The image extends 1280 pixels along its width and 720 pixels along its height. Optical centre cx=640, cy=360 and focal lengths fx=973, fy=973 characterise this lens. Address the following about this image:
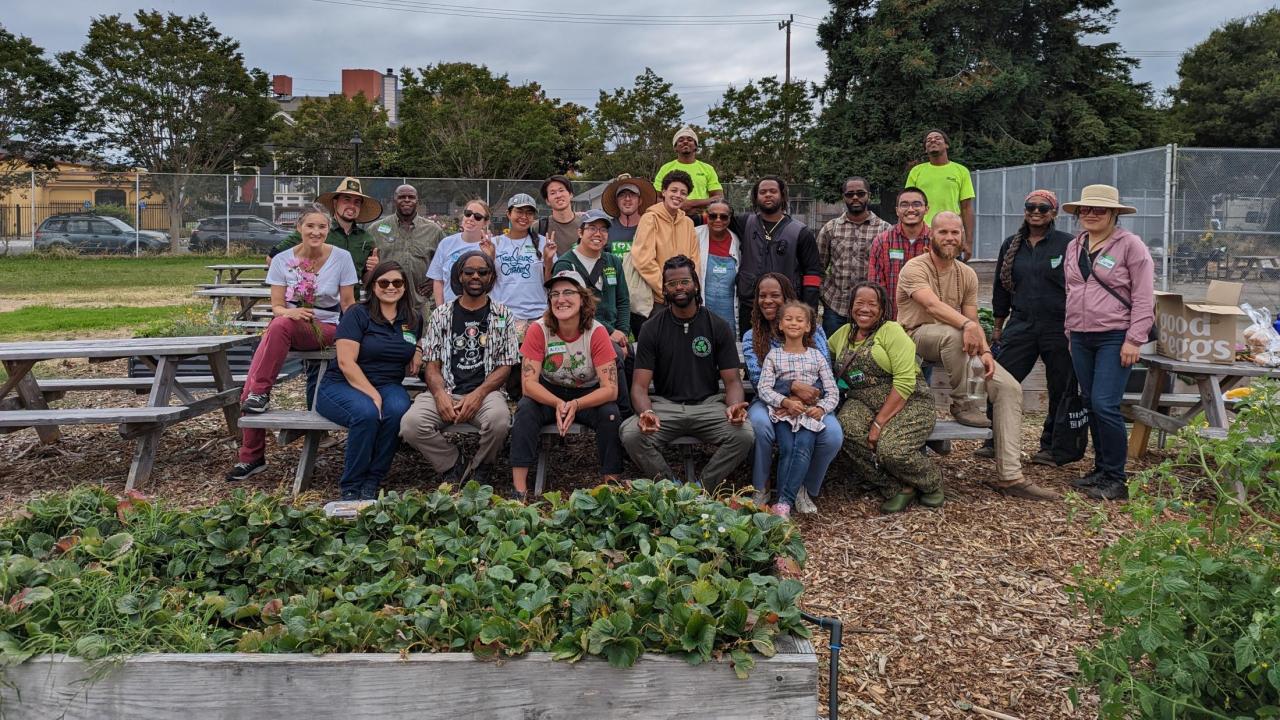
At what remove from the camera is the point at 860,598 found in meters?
4.32

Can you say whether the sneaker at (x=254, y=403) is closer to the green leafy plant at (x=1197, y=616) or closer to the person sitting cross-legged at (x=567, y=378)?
the person sitting cross-legged at (x=567, y=378)

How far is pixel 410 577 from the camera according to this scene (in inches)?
122

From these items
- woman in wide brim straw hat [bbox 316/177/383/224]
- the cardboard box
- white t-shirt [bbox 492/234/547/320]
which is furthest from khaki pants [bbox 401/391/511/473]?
the cardboard box

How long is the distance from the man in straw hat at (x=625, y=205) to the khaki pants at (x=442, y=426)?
5.10 ft

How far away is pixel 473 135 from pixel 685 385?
30.1 metres

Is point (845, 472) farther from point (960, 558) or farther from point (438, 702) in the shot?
point (438, 702)

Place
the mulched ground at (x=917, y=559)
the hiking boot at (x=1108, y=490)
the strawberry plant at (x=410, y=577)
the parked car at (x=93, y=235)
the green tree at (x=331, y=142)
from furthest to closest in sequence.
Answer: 1. the green tree at (x=331, y=142)
2. the parked car at (x=93, y=235)
3. the hiking boot at (x=1108, y=490)
4. the mulched ground at (x=917, y=559)
5. the strawberry plant at (x=410, y=577)

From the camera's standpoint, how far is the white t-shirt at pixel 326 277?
20.5 ft

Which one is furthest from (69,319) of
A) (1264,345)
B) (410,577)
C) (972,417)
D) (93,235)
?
(93,235)

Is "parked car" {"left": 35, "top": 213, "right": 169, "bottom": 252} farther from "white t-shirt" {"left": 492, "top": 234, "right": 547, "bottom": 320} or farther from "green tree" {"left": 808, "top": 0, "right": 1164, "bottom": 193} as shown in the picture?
"white t-shirt" {"left": 492, "top": 234, "right": 547, "bottom": 320}

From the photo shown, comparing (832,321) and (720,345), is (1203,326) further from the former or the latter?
(720,345)

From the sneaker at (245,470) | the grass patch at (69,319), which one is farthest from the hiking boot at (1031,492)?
the grass patch at (69,319)

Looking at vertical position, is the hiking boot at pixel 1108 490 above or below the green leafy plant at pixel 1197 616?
below

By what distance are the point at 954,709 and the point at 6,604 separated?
9.84 ft
